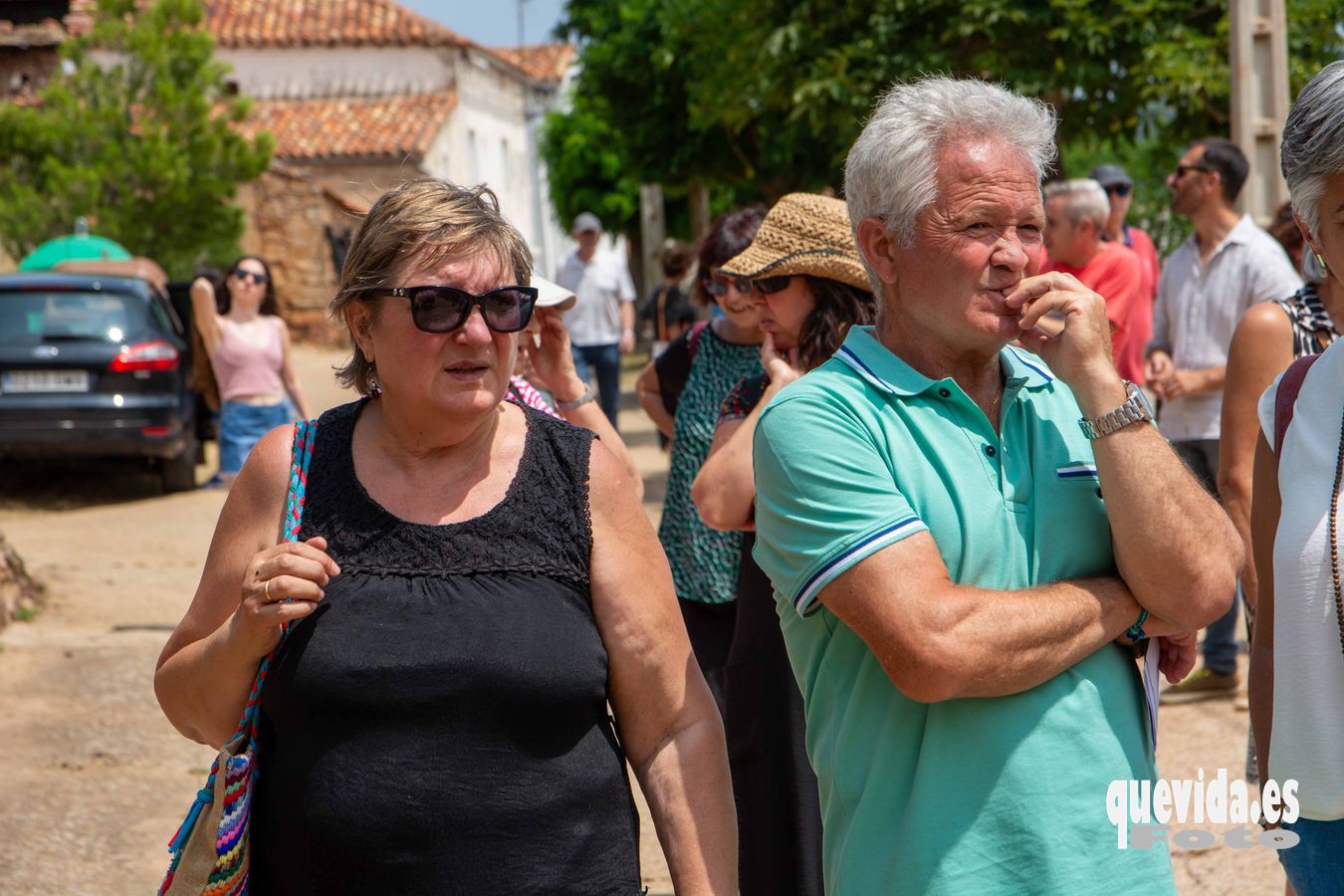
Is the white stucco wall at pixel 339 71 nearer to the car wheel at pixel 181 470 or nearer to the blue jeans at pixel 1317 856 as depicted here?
the car wheel at pixel 181 470

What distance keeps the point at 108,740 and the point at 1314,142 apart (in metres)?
5.67

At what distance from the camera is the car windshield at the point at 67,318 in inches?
511

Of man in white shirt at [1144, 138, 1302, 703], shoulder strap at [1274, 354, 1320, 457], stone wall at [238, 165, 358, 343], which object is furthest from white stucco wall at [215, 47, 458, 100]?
shoulder strap at [1274, 354, 1320, 457]

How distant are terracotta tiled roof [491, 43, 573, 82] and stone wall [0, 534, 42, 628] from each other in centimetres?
4938

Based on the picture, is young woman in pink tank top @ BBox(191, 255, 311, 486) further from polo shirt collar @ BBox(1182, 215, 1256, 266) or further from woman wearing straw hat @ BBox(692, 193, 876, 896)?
woman wearing straw hat @ BBox(692, 193, 876, 896)

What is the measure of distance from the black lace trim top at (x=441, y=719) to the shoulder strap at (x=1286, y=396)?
1125 millimetres

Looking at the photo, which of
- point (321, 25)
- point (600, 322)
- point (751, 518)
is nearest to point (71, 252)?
point (600, 322)

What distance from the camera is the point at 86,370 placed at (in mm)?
12945

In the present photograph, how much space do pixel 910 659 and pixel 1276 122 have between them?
7.47 metres

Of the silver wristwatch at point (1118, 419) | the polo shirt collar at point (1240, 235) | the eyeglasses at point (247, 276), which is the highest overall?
the silver wristwatch at point (1118, 419)

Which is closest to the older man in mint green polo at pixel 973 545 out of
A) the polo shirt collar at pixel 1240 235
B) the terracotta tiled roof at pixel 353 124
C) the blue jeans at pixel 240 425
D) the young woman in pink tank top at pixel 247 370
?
the polo shirt collar at pixel 1240 235

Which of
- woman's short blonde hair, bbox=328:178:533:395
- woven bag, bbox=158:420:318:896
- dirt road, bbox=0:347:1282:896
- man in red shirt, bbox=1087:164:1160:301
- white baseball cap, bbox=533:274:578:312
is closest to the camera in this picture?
woven bag, bbox=158:420:318:896

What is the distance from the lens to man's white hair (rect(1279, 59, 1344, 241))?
2.30 m

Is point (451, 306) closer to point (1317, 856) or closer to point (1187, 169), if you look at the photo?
point (1317, 856)
